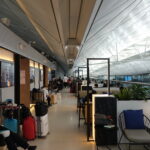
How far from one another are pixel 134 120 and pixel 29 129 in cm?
236

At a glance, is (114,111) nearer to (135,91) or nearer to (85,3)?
(135,91)

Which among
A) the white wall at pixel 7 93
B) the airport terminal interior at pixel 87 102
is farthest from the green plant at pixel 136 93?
the white wall at pixel 7 93

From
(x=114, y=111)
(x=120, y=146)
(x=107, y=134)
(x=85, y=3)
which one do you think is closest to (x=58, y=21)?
(x=85, y=3)

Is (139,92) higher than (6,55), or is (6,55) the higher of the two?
(6,55)

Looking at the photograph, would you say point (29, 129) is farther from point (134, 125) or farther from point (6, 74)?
point (134, 125)

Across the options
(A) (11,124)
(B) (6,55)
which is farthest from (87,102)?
(B) (6,55)

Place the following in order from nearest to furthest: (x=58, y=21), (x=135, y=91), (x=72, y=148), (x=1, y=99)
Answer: (x=58, y=21)
(x=72, y=148)
(x=135, y=91)
(x=1, y=99)

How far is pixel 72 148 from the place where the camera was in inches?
164

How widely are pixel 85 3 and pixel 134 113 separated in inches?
92.2

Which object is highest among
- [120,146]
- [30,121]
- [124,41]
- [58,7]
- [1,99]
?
[124,41]

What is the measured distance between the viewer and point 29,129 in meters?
4.72

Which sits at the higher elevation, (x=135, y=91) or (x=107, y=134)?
(x=135, y=91)

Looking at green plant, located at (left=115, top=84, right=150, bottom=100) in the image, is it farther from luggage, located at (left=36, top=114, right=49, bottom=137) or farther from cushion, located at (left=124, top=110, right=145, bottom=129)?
luggage, located at (left=36, top=114, right=49, bottom=137)

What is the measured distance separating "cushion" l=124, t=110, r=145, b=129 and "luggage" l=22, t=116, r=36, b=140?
215cm
